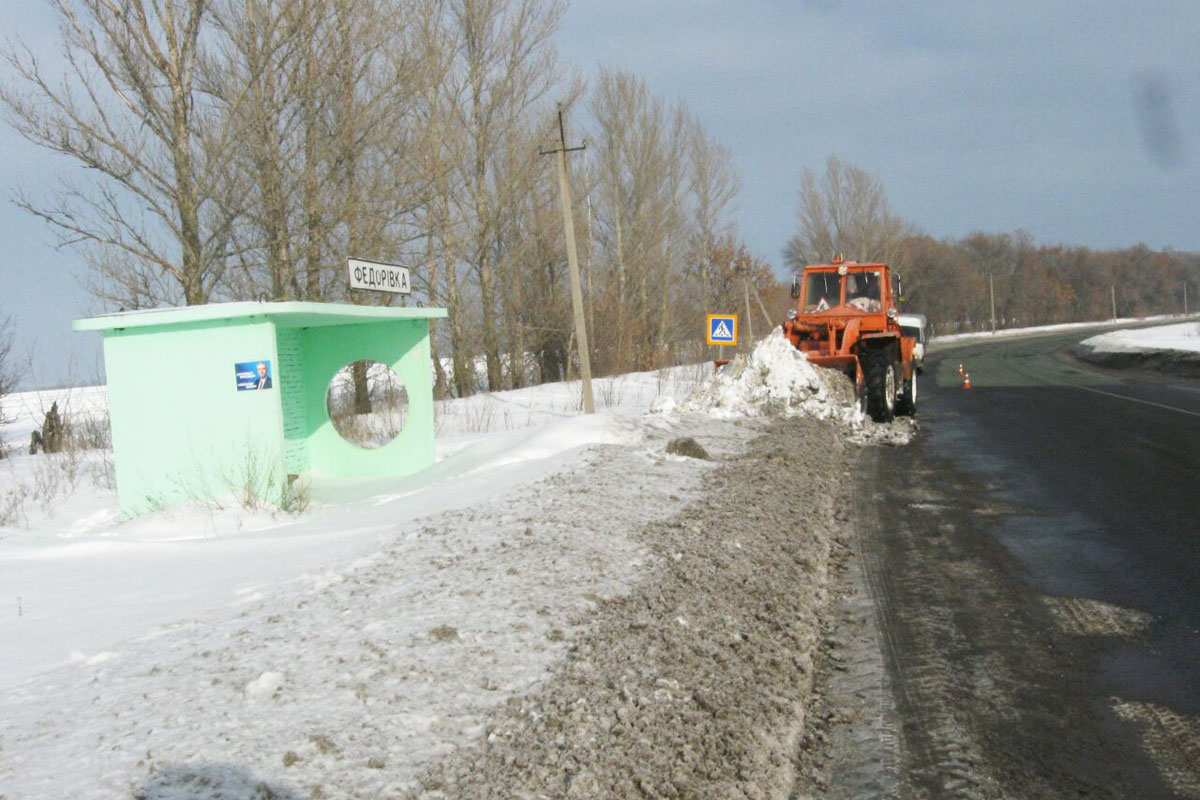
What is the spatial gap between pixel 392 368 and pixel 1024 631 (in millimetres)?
8414

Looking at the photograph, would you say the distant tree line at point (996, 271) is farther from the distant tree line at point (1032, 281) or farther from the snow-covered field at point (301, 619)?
the snow-covered field at point (301, 619)

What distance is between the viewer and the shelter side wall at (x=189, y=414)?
32.0 ft

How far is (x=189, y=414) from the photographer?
32.6 ft

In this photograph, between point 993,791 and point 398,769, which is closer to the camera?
point 398,769

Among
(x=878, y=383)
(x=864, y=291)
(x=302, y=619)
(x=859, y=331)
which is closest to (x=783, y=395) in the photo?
(x=878, y=383)

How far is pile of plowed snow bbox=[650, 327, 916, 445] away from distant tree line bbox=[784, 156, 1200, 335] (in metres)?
53.4

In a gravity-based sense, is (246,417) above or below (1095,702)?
above

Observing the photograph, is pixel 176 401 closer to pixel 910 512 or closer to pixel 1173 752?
pixel 910 512

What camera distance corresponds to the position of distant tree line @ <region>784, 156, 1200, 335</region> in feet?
239

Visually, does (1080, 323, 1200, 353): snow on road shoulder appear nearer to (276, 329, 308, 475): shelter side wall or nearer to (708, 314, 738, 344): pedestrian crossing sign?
(708, 314, 738, 344): pedestrian crossing sign

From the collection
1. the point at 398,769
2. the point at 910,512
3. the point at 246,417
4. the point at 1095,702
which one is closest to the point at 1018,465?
the point at 910,512

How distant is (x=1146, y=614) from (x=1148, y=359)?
3091 centimetres

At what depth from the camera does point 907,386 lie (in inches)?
731

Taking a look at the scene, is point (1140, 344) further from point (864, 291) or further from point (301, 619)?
point (301, 619)
